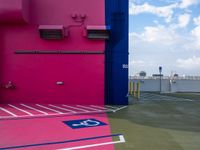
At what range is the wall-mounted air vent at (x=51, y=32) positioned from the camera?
14.9 meters

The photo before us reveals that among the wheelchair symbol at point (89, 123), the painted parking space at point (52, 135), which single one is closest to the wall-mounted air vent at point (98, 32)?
the painted parking space at point (52, 135)

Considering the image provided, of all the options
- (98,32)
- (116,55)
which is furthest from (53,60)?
(116,55)

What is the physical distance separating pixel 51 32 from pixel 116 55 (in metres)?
3.51

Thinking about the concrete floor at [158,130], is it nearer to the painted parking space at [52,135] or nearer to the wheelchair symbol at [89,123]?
the painted parking space at [52,135]

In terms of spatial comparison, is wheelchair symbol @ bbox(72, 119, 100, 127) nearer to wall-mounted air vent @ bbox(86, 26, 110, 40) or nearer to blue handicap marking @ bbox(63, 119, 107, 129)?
blue handicap marking @ bbox(63, 119, 107, 129)

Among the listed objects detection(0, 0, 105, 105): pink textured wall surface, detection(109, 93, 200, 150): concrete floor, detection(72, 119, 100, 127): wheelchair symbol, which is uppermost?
detection(0, 0, 105, 105): pink textured wall surface

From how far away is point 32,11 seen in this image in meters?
15.4

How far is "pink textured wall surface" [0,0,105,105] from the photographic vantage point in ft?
50.3

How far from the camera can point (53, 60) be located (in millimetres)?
15461

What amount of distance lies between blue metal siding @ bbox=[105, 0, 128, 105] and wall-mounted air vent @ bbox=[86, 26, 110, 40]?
0.39 m

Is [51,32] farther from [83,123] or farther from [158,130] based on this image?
[158,130]

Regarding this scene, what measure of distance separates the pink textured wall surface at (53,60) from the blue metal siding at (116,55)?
0.33m

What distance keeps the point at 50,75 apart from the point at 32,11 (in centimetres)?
339

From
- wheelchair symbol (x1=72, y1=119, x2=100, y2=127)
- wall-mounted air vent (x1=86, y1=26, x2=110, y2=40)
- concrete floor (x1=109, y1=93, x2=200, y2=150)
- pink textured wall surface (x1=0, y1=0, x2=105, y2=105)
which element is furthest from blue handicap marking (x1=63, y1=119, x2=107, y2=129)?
wall-mounted air vent (x1=86, y1=26, x2=110, y2=40)
